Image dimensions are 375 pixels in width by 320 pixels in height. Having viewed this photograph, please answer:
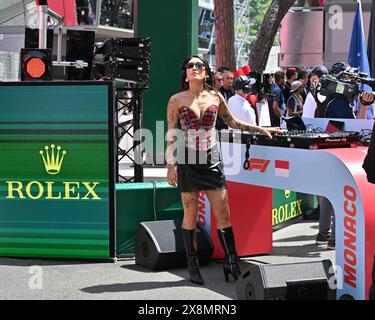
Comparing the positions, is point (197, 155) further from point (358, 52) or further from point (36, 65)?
point (358, 52)

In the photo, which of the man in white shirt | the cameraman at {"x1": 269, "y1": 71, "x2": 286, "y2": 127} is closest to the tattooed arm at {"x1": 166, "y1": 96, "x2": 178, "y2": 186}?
the man in white shirt

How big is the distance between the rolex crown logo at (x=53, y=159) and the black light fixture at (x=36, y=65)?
2.70 ft

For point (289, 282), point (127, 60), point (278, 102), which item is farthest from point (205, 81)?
point (278, 102)

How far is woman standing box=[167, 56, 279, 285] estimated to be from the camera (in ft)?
25.2

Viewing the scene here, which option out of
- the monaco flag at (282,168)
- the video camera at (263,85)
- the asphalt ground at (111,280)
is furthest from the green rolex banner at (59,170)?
the video camera at (263,85)

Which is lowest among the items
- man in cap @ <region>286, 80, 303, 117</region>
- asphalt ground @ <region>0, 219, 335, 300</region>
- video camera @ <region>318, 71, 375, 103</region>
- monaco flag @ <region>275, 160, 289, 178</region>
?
asphalt ground @ <region>0, 219, 335, 300</region>

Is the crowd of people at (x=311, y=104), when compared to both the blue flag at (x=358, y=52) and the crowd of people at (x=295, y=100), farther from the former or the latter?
the blue flag at (x=358, y=52)

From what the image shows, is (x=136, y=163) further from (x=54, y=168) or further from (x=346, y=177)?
(x=346, y=177)

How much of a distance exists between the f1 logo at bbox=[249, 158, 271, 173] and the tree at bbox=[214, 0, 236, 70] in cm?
1424

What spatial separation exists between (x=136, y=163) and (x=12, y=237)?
14.3 ft

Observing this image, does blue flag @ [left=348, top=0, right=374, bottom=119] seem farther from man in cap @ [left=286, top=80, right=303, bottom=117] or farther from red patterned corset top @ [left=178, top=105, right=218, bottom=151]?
red patterned corset top @ [left=178, top=105, right=218, bottom=151]

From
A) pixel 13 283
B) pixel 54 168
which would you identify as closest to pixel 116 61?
pixel 54 168

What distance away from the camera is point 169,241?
8.38 metres

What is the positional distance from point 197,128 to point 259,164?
70cm
